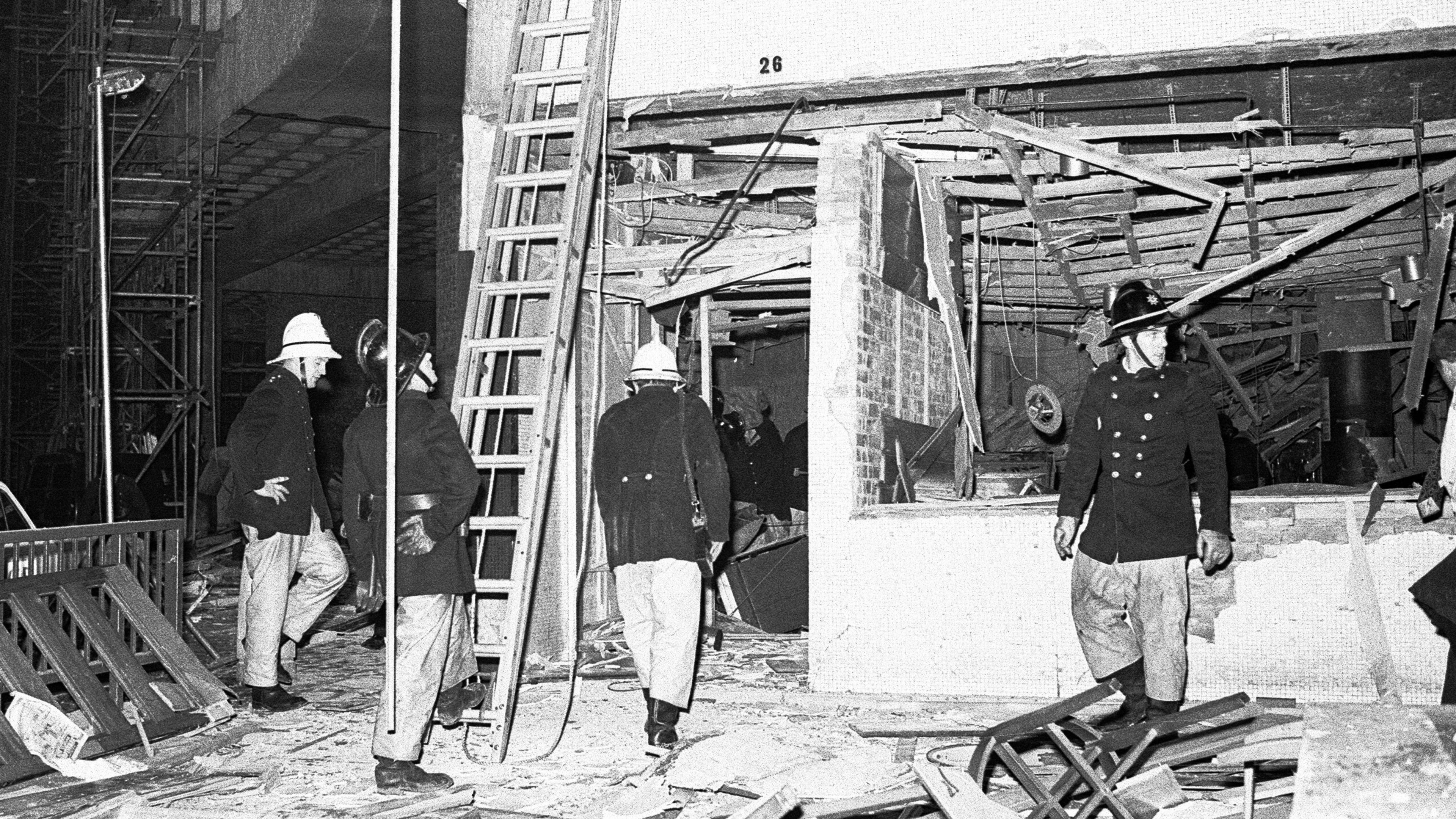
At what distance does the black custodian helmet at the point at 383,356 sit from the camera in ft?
19.0

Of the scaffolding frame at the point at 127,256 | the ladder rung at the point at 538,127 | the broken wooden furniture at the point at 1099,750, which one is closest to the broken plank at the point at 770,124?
the ladder rung at the point at 538,127

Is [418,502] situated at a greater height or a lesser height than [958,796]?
greater

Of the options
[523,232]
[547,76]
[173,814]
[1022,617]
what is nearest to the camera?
[173,814]

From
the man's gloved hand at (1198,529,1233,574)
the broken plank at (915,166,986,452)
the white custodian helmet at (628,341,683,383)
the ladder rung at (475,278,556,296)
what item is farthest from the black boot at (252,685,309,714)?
the man's gloved hand at (1198,529,1233,574)

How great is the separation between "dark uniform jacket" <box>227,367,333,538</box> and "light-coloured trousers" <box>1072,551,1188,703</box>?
421cm

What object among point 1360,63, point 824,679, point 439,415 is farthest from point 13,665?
point 1360,63

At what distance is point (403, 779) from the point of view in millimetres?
5426

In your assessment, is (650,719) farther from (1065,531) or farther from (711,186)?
(711,186)

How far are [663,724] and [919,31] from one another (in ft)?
14.7

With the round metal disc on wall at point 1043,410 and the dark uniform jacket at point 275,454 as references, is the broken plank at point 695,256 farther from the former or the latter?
the dark uniform jacket at point 275,454

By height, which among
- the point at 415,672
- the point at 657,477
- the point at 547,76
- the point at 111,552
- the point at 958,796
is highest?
the point at 547,76

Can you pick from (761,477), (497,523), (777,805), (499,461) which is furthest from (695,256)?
(777,805)

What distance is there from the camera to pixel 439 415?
570cm

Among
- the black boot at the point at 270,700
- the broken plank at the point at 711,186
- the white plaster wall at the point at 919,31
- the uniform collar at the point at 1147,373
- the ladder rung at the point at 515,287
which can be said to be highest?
the white plaster wall at the point at 919,31
